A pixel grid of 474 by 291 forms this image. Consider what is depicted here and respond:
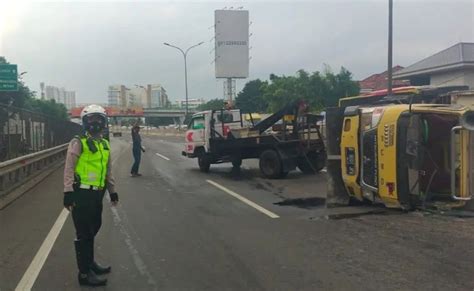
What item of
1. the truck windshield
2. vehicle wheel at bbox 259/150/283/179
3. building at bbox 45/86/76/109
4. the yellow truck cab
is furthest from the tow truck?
building at bbox 45/86/76/109

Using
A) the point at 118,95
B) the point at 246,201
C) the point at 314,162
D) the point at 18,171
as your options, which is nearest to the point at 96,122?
the point at 246,201

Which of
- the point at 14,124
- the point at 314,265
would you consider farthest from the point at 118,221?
the point at 14,124

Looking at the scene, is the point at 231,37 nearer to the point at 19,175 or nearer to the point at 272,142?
the point at 272,142

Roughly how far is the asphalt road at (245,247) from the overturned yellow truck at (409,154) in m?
0.51

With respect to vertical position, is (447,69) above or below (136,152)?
above

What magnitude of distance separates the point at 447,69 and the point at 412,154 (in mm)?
34799

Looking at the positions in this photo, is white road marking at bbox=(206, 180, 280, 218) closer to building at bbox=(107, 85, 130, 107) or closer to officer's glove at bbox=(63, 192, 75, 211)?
officer's glove at bbox=(63, 192, 75, 211)

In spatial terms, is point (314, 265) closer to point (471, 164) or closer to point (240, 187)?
point (471, 164)

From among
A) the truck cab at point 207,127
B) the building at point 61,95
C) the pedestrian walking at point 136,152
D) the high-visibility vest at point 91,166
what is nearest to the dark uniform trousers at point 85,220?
the high-visibility vest at point 91,166

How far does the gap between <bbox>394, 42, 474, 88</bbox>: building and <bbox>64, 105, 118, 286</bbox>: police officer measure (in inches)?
1465

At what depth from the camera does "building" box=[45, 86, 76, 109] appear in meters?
168

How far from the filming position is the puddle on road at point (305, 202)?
1076cm

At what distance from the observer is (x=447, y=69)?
40.5 m

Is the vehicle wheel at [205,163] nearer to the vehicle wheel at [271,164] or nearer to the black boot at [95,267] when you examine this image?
the vehicle wheel at [271,164]
